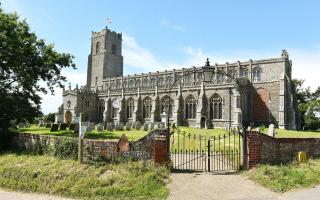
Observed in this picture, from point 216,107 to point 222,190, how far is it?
32858 mm

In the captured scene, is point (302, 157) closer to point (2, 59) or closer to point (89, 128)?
point (2, 59)

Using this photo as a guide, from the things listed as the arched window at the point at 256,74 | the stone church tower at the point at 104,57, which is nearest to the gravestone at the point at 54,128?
the arched window at the point at 256,74

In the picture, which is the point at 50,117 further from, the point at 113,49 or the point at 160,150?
the point at 160,150

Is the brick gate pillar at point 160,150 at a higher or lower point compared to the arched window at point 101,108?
lower

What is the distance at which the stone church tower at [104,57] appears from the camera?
2778 inches

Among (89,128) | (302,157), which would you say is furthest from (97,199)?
(89,128)

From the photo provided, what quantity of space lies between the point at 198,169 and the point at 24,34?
1518cm

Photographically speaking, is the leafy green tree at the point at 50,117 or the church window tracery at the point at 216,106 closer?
the church window tracery at the point at 216,106

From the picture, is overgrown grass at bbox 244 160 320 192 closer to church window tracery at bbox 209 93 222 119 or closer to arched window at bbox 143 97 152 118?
church window tracery at bbox 209 93 222 119

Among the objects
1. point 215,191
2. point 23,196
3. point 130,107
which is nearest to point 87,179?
point 23,196

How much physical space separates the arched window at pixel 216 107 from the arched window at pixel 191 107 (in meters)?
2.59

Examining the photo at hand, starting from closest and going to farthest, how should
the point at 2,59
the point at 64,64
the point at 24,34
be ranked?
the point at 2,59 → the point at 24,34 → the point at 64,64

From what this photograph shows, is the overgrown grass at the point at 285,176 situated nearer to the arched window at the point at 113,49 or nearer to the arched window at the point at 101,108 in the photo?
the arched window at the point at 101,108

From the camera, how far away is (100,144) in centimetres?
1262
